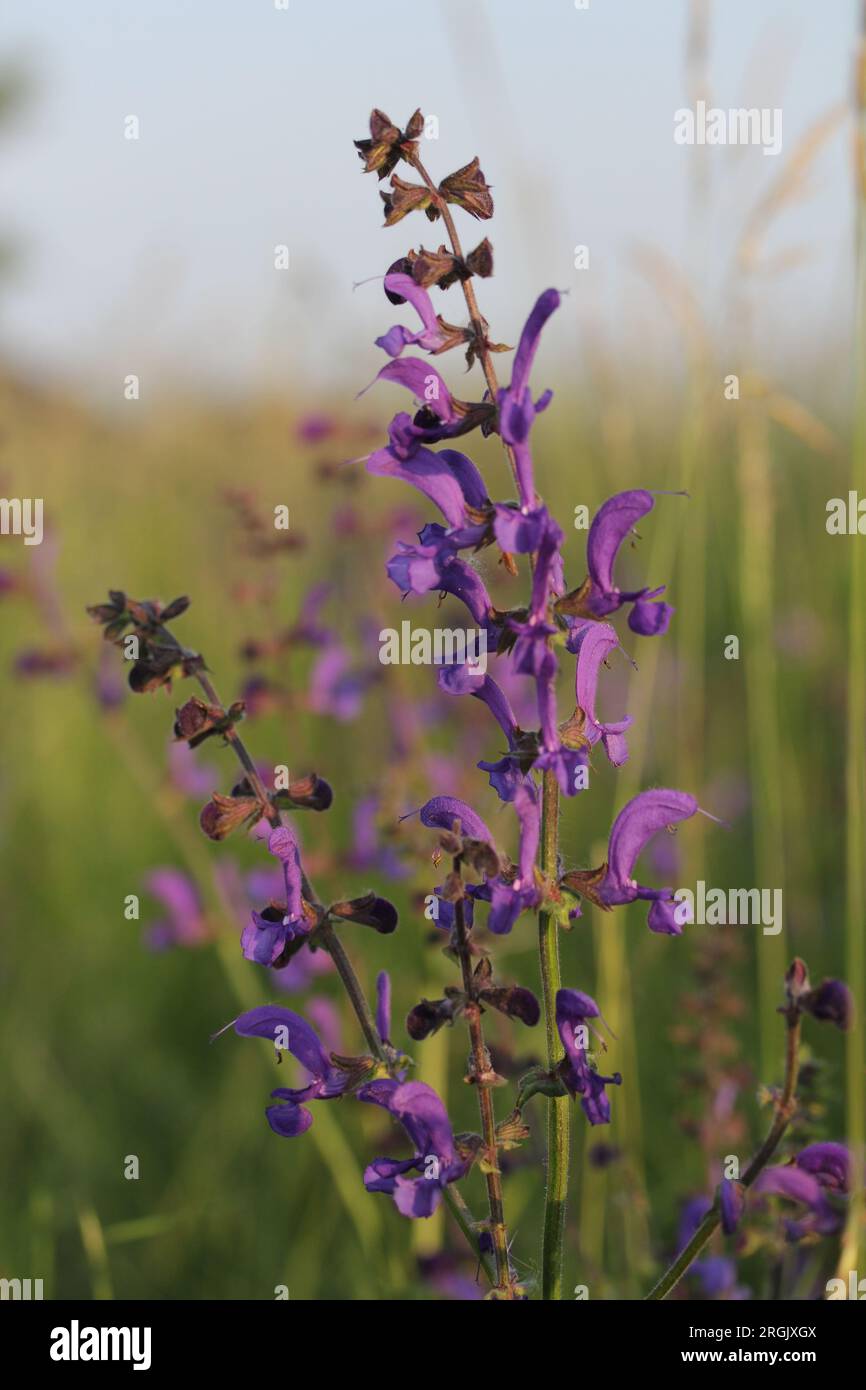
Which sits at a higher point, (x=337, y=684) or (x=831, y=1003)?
(x=337, y=684)

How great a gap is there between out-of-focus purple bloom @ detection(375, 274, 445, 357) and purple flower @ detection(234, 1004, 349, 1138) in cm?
73

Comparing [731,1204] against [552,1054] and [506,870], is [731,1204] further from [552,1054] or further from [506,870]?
[506,870]

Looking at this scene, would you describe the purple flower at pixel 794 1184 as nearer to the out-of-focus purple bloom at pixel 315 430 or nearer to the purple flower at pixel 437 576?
the purple flower at pixel 437 576

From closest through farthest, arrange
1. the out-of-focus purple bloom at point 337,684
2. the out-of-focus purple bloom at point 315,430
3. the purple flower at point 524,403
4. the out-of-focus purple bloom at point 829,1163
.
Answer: the purple flower at point 524,403 < the out-of-focus purple bloom at point 829,1163 < the out-of-focus purple bloom at point 315,430 < the out-of-focus purple bloom at point 337,684

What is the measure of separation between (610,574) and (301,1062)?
640 millimetres

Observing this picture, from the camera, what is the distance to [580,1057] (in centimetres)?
135

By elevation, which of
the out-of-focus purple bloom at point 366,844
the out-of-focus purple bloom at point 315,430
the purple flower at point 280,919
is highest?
the out-of-focus purple bloom at point 315,430

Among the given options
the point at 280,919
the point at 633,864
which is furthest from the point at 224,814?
the point at 633,864

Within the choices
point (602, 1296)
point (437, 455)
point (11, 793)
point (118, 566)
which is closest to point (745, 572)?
point (602, 1296)

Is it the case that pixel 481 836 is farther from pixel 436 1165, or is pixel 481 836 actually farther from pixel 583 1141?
pixel 583 1141

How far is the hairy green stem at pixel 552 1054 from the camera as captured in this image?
1331 mm

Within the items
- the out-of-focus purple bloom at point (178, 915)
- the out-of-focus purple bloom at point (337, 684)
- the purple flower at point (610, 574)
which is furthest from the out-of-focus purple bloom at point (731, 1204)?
the out-of-focus purple bloom at point (337, 684)
